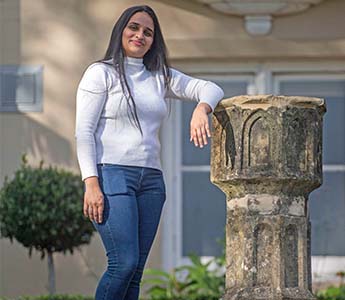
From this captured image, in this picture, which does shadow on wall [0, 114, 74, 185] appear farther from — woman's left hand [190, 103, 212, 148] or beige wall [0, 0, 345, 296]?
woman's left hand [190, 103, 212, 148]

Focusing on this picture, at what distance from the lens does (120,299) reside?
525 centimetres

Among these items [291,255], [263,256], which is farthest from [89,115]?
[291,255]

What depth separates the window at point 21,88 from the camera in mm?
9391

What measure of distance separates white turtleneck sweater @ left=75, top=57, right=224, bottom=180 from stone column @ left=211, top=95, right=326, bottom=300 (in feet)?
1.37

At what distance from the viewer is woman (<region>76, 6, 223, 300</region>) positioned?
5.20 m

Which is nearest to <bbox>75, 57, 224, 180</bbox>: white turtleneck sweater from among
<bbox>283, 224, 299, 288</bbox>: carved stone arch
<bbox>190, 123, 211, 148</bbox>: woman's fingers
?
<bbox>190, 123, 211, 148</bbox>: woman's fingers

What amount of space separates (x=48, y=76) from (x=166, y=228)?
59.2 inches

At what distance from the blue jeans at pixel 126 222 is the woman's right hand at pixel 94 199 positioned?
28 mm

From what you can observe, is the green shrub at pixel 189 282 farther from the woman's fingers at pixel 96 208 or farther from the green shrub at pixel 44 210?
the woman's fingers at pixel 96 208

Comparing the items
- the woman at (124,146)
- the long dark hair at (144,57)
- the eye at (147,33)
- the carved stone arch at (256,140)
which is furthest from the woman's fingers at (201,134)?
the eye at (147,33)

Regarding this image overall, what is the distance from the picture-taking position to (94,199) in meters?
5.19

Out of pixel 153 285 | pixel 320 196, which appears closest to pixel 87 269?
pixel 153 285

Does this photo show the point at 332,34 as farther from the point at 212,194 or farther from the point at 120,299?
the point at 120,299

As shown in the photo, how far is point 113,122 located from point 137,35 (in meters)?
0.42
